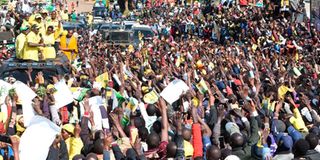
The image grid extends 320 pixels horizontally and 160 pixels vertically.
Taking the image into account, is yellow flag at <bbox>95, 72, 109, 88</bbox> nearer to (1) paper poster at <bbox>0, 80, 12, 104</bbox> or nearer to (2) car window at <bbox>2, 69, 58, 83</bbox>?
(2) car window at <bbox>2, 69, 58, 83</bbox>

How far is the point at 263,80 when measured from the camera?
13.6 m

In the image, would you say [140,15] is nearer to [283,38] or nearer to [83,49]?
[283,38]

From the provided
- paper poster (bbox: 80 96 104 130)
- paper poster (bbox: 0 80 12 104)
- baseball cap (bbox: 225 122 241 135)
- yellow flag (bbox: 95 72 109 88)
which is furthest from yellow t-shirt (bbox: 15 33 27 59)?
baseball cap (bbox: 225 122 241 135)

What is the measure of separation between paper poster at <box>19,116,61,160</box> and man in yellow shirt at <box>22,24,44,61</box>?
6.24 metres

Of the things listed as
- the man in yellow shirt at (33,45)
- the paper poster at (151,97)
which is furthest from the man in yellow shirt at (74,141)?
the man in yellow shirt at (33,45)

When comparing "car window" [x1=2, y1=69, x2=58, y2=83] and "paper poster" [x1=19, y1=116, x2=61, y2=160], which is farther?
"car window" [x1=2, y1=69, x2=58, y2=83]

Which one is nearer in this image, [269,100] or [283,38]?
[269,100]

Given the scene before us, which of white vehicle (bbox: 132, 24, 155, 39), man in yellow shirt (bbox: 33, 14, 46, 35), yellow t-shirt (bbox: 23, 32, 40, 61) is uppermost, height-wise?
man in yellow shirt (bbox: 33, 14, 46, 35)

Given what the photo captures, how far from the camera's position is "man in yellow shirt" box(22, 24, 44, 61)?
Answer: 41.9ft

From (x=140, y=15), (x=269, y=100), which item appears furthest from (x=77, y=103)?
(x=140, y=15)

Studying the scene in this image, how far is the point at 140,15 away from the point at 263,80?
2649cm

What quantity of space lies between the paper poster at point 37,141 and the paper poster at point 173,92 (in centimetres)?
349

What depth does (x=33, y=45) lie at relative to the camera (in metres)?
12.8

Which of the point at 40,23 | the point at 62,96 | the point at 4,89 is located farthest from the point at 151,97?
the point at 40,23
